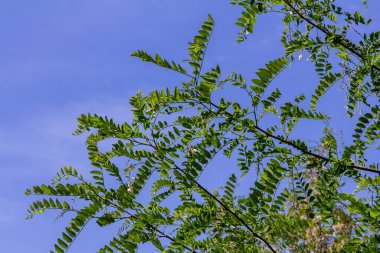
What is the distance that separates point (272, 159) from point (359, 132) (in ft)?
2.06

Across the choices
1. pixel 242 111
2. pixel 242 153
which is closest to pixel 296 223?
pixel 242 153

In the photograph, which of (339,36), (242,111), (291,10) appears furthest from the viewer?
(291,10)

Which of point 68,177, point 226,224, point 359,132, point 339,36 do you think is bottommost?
point 68,177

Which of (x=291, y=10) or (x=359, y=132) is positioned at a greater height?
(x=291, y=10)

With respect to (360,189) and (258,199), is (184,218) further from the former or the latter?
(360,189)

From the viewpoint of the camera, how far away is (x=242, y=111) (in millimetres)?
3348

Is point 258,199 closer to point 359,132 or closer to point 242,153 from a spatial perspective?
point 242,153

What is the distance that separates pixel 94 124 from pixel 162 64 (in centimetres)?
53

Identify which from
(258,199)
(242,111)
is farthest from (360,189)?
(242,111)

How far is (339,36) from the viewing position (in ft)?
12.7

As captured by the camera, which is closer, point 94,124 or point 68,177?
point 94,124

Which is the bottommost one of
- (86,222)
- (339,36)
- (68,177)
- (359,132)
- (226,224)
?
(86,222)

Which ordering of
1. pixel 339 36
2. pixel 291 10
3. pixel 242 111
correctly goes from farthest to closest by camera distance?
pixel 291 10, pixel 339 36, pixel 242 111

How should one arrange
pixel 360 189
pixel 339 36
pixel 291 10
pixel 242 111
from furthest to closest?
pixel 291 10
pixel 339 36
pixel 360 189
pixel 242 111
